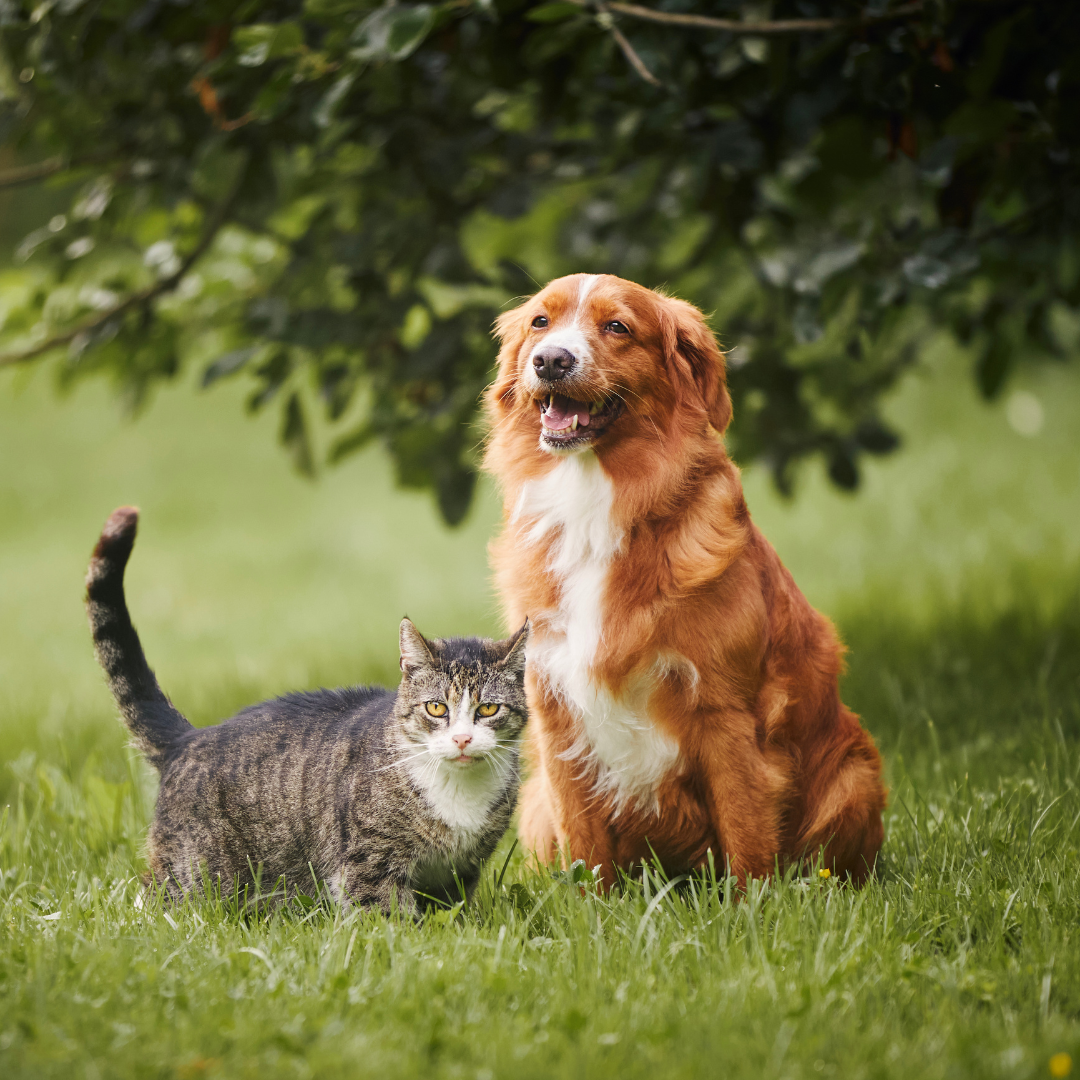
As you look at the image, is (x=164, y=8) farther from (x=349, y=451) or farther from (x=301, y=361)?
Result: (x=349, y=451)

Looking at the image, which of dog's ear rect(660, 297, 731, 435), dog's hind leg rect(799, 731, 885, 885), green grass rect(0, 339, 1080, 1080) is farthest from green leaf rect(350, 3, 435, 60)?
dog's hind leg rect(799, 731, 885, 885)

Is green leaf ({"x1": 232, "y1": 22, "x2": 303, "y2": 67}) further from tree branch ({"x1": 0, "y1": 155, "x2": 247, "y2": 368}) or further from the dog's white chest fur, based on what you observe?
the dog's white chest fur

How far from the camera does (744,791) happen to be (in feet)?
9.02

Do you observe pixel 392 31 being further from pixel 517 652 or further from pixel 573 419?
pixel 517 652

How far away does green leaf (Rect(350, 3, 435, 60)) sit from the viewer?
302cm

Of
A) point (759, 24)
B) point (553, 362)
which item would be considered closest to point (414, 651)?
point (553, 362)

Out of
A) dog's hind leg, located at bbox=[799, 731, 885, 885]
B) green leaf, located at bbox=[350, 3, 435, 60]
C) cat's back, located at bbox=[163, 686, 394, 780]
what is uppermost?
green leaf, located at bbox=[350, 3, 435, 60]

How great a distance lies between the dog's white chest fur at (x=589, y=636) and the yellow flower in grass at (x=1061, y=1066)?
3.42ft

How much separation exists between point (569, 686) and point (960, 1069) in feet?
3.89

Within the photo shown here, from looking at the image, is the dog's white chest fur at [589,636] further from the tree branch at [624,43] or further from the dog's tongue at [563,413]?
the tree branch at [624,43]

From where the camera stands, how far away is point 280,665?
6.59m

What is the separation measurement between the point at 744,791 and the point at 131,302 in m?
3.02

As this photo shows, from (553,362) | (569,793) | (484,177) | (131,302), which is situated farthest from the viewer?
(484,177)

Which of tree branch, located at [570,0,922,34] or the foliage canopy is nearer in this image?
tree branch, located at [570,0,922,34]
